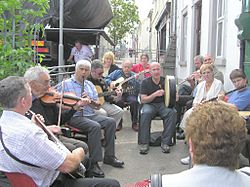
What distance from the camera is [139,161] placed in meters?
4.98

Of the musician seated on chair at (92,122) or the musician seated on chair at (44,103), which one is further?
the musician seated on chair at (92,122)

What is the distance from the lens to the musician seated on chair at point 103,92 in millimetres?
5426

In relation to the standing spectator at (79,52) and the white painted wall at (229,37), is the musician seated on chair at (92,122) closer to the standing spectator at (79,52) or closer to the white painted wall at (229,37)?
the white painted wall at (229,37)

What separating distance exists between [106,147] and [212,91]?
165cm

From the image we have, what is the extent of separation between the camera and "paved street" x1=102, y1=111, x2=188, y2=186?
446 centimetres

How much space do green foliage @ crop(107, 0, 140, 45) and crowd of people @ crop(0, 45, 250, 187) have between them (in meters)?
24.1

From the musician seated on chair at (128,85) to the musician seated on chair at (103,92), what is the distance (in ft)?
2.41

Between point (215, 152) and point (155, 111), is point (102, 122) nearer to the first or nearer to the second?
point (155, 111)

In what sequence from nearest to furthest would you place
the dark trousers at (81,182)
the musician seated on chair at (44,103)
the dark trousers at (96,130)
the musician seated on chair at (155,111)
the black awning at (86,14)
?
the dark trousers at (81,182) → the musician seated on chair at (44,103) → the dark trousers at (96,130) → the musician seated on chair at (155,111) → the black awning at (86,14)

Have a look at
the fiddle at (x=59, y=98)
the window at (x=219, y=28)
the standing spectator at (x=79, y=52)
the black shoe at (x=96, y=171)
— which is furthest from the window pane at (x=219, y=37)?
the black shoe at (x=96, y=171)

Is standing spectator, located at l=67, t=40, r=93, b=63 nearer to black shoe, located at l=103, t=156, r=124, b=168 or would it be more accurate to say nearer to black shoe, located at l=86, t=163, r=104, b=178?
black shoe, located at l=103, t=156, r=124, b=168

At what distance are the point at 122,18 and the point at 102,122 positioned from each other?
27.7 meters

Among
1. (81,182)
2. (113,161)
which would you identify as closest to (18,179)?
(81,182)

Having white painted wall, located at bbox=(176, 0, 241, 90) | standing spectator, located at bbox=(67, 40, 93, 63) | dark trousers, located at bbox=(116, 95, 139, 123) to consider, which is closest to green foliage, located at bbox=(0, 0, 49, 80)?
dark trousers, located at bbox=(116, 95, 139, 123)
